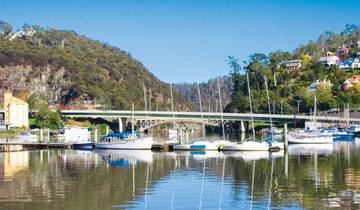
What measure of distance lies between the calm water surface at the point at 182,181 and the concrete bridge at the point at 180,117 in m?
68.2

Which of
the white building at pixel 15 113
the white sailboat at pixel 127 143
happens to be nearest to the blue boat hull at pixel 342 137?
the white sailboat at pixel 127 143

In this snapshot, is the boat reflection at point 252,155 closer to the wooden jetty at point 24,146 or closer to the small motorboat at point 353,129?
the wooden jetty at point 24,146

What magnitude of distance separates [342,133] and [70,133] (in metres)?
48.0

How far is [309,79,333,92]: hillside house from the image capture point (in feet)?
607

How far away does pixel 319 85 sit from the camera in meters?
185

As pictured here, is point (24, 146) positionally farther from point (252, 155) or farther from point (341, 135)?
point (341, 135)

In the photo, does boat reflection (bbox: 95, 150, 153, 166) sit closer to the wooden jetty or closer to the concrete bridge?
the wooden jetty

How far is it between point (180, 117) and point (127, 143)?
63.2 m

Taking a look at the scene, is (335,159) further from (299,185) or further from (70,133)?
(70,133)

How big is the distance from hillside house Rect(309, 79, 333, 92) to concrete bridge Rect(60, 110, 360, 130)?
118 ft

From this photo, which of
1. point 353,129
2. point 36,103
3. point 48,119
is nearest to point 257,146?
point 353,129

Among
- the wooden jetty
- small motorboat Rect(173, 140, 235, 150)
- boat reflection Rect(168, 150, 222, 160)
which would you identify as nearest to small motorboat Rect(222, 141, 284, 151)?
small motorboat Rect(173, 140, 235, 150)

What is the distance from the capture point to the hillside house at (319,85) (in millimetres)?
184875

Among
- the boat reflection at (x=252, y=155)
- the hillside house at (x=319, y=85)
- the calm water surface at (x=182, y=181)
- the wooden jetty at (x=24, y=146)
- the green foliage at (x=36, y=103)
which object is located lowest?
the calm water surface at (x=182, y=181)
